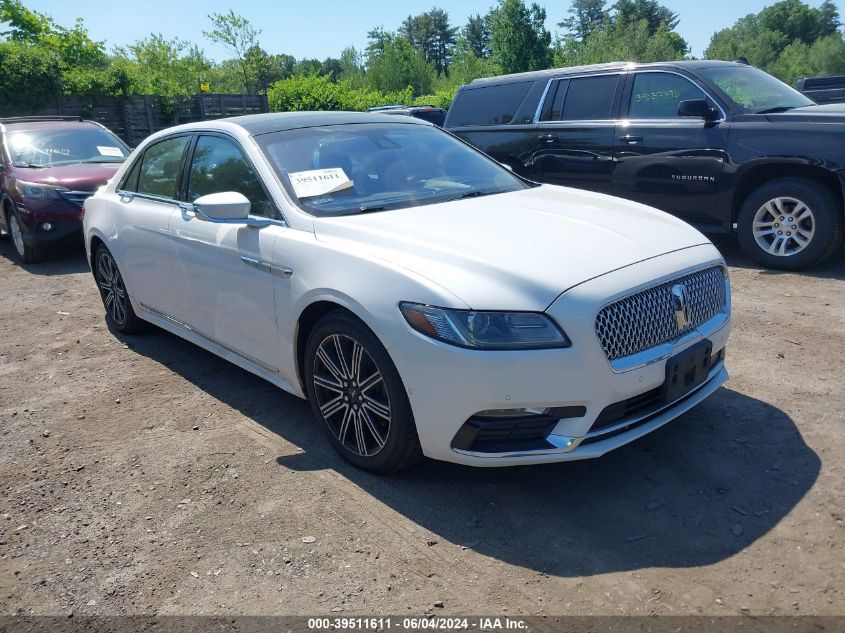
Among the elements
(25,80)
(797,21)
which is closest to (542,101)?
(25,80)

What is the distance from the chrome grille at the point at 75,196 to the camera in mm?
8492

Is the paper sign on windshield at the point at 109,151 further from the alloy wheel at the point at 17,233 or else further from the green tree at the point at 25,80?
the green tree at the point at 25,80

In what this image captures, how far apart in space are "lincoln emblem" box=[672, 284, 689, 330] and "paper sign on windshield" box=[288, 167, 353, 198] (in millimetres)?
1769

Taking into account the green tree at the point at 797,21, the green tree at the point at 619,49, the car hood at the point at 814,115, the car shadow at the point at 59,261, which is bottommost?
the car shadow at the point at 59,261

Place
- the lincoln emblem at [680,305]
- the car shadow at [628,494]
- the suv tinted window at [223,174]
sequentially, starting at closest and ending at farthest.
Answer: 1. the car shadow at [628,494]
2. the lincoln emblem at [680,305]
3. the suv tinted window at [223,174]

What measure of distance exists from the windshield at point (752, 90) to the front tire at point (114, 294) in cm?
567

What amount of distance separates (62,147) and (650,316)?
8989 mm

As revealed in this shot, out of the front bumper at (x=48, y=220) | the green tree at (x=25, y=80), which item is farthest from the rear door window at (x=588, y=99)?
the green tree at (x=25, y=80)


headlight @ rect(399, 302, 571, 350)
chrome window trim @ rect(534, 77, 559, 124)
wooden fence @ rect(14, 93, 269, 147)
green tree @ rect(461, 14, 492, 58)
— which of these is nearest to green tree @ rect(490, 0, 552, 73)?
wooden fence @ rect(14, 93, 269, 147)

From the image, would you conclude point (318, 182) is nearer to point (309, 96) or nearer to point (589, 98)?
point (589, 98)

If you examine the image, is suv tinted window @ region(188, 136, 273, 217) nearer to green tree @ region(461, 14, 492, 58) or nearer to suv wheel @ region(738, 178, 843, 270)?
suv wheel @ region(738, 178, 843, 270)

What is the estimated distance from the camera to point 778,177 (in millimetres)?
6500

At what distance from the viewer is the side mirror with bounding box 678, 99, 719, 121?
22.0ft

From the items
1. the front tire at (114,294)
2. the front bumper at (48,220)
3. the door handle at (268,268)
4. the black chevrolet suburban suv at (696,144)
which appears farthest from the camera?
the front bumper at (48,220)
